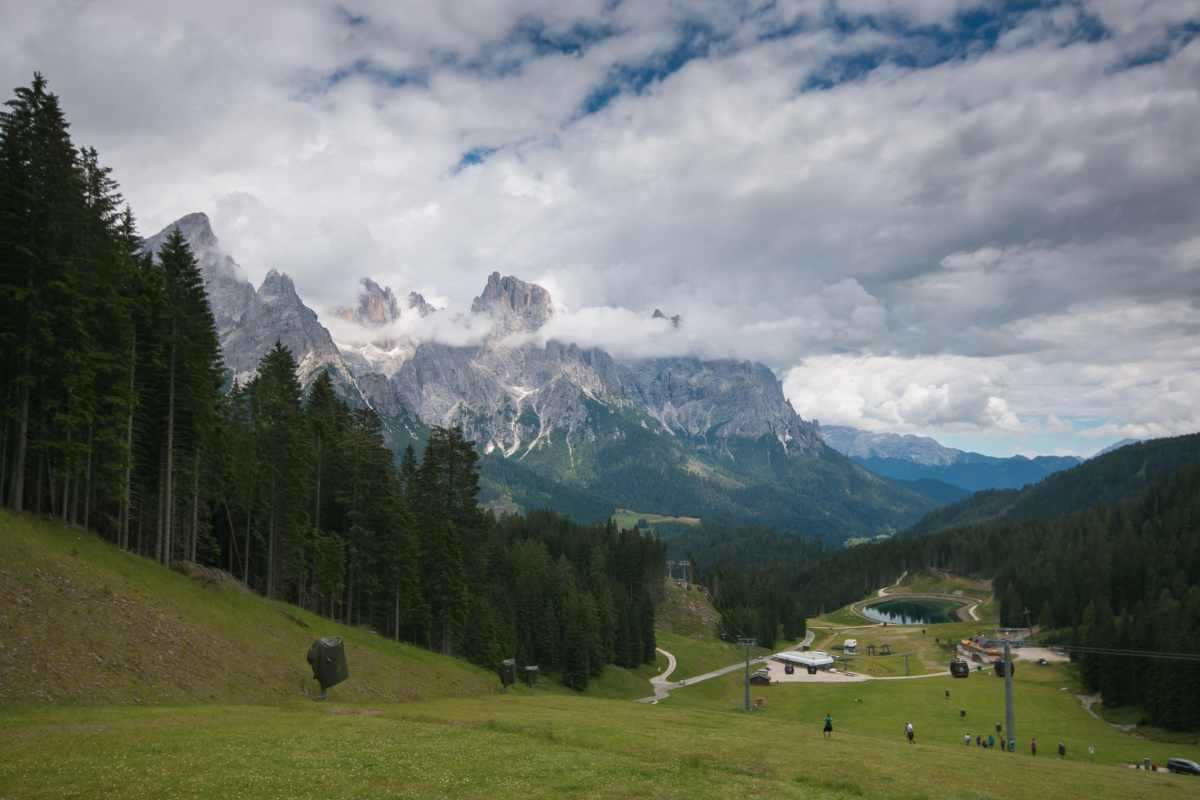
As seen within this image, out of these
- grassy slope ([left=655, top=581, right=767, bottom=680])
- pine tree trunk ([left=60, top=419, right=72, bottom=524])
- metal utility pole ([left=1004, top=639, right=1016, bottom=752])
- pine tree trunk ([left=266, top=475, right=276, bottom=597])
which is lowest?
grassy slope ([left=655, top=581, right=767, bottom=680])

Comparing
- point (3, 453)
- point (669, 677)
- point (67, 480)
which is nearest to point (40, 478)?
point (67, 480)

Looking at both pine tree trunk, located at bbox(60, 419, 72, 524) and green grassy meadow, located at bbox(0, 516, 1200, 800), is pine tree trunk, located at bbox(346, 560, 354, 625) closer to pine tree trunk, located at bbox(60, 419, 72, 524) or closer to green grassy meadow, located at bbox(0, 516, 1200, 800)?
green grassy meadow, located at bbox(0, 516, 1200, 800)

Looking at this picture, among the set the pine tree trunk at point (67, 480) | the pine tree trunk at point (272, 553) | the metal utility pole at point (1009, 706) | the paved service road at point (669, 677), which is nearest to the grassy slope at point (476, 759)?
the metal utility pole at point (1009, 706)

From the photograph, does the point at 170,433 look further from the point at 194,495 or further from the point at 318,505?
the point at 318,505

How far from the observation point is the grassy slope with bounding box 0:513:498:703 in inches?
1409

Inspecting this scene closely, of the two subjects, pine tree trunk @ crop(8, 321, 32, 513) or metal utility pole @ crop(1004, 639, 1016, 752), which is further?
metal utility pole @ crop(1004, 639, 1016, 752)

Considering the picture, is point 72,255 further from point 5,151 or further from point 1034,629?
point 1034,629

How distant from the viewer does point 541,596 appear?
120 metres

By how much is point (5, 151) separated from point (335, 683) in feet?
129

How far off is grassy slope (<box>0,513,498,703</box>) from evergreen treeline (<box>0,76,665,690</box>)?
19.1 ft

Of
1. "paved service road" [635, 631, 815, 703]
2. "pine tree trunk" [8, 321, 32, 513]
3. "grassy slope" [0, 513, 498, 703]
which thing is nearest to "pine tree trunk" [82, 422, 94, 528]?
"grassy slope" [0, 513, 498, 703]

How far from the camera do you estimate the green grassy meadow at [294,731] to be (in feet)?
80.8

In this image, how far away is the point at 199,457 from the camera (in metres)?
62.4

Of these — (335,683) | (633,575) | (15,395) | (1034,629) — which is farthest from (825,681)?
(15,395)
